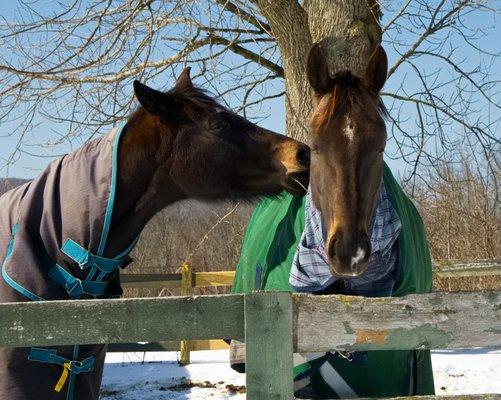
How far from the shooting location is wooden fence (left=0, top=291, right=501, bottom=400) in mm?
2074

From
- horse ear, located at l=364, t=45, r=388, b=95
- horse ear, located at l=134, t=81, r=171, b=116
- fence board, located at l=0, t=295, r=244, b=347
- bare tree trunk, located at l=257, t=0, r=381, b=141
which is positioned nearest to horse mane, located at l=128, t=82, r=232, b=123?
horse ear, located at l=134, t=81, r=171, b=116

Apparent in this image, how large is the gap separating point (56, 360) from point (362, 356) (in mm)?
1417

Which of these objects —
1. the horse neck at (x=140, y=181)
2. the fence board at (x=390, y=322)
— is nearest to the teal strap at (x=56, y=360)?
the horse neck at (x=140, y=181)

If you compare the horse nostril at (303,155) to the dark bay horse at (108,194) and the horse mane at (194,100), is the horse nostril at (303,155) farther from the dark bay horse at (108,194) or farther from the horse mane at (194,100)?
the horse mane at (194,100)

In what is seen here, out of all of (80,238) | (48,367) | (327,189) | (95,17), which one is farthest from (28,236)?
(95,17)

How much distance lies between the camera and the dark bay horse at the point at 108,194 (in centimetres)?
263

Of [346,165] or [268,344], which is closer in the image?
[268,344]

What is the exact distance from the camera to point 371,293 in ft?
9.71

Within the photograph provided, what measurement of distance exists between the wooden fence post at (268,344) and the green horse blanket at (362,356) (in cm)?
91

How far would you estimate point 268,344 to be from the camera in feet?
6.80

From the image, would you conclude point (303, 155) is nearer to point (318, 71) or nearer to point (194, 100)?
point (318, 71)

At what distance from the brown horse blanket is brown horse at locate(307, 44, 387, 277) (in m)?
0.94

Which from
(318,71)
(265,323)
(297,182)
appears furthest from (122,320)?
(318,71)

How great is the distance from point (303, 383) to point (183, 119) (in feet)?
4.93
